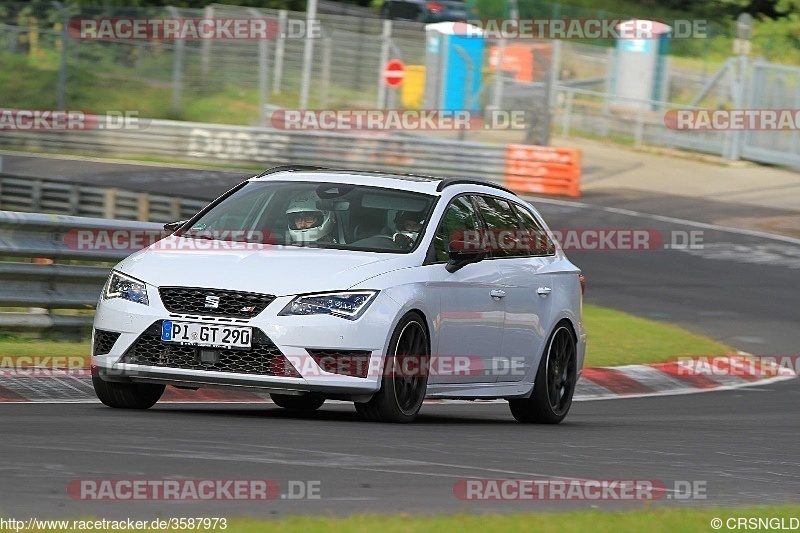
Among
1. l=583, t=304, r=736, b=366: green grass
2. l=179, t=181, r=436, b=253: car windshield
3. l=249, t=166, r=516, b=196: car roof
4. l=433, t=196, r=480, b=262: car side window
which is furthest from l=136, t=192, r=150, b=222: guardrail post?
l=433, t=196, r=480, b=262: car side window

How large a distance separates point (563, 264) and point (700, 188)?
22.3m

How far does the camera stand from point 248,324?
9.36 meters

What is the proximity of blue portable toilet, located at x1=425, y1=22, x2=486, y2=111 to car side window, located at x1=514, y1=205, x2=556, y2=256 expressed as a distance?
2284 centimetres

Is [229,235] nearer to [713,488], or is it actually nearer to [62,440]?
[62,440]

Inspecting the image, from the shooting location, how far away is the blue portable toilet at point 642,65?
41.4m

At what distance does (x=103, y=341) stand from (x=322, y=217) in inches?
60.9

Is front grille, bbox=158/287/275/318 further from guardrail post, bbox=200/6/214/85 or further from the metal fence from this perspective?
guardrail post, bbox=200/6/214/85

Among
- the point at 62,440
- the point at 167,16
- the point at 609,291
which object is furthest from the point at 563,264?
the point at 167,16

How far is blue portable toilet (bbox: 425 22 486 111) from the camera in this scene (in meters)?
35.8

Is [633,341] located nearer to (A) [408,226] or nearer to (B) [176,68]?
(A) [408,226]

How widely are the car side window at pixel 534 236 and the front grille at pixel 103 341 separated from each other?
3.26 metres

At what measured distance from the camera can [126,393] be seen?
33.0ft

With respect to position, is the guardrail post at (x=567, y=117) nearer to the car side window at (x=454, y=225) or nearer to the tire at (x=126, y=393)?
the car side window at (x=454, y=225)

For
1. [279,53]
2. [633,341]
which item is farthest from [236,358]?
[279,53]
